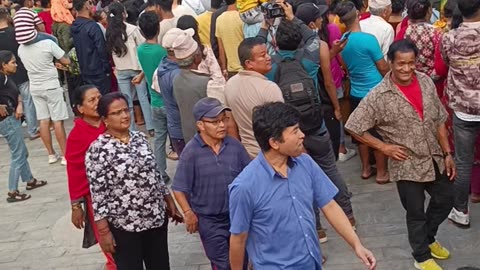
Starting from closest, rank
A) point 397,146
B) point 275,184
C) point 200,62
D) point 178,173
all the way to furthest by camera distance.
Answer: point 275,184, point 178,173, point 397,146, point 200,62

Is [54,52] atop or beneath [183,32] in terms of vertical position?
beneath

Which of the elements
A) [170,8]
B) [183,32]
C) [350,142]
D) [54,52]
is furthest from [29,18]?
[350,142]

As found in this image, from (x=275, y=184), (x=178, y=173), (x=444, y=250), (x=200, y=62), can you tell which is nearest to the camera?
(x=275, y=184)

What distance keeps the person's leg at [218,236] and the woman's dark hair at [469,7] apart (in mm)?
2319

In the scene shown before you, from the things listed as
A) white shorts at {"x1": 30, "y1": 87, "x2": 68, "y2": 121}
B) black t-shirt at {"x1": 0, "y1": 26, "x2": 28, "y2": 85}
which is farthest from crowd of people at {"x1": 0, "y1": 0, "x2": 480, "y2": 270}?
black t-shirt at {"x1": 0, "y1": 26, "x2": 28, "y2": 85}

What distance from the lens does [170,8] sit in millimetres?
7414

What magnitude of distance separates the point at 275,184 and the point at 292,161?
0.56 feet

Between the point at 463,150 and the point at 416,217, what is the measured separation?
2.84 feet

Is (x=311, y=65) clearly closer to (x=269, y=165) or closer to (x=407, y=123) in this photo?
(x=407, y=123)

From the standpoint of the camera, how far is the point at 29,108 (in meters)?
8.92

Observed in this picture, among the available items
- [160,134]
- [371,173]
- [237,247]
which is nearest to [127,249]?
[237,247]

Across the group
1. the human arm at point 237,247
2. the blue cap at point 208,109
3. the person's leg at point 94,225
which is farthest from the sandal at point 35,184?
the human arm at point 237,247

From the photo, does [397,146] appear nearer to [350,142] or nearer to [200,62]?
[200,62]

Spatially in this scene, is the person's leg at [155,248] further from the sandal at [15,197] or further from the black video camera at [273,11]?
the sandal at [15,197]
